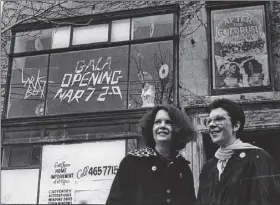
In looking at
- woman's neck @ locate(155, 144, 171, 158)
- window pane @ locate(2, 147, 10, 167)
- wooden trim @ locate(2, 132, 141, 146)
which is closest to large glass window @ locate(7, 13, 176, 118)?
wooden trim @ locate(2, 132, 141, 146)

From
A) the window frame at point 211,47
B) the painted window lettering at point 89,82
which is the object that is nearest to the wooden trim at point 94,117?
the painted window lettering at point 89,82

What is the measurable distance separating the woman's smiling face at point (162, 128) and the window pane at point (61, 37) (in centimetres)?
277

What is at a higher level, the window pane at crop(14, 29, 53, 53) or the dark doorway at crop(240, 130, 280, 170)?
the window pane at crop(14, 29, 53, 53)

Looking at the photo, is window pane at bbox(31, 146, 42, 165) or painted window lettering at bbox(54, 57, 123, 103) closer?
window pane at bbox(31, 146, 42, 165)

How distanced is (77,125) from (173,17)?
2.27 meters

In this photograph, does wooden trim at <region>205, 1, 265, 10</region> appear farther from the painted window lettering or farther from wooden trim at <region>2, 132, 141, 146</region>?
wooden trim at <region>2, 132, 141, 146</region>

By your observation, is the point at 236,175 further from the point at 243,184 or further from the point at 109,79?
the point at 109,79

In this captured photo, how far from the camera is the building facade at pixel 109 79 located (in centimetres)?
556

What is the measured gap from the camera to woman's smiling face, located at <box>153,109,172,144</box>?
4.21 metres

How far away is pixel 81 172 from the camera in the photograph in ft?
18.0

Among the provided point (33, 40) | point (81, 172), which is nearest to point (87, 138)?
point (81, 172)

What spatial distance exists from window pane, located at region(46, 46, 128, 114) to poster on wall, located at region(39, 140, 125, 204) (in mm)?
666

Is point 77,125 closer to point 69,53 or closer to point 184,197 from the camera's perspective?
point 69,53

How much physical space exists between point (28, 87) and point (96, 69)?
3.58 ft
